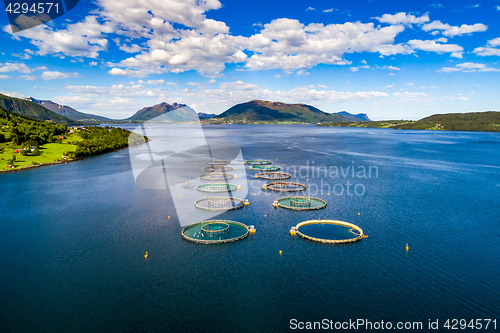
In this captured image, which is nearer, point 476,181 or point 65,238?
point 65,238

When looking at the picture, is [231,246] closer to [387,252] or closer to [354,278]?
[354,278]

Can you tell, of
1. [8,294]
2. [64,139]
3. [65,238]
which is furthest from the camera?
[64,139]

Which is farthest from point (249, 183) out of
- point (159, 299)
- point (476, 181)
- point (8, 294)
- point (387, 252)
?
point (476, 181)

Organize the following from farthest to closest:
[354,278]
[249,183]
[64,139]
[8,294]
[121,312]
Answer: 1. [64,139]
2. [249,183]
3. [354,278]
4. [8,294]
5. [121,312]

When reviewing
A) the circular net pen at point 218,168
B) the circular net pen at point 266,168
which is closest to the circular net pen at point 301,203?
the circular net pen at point 266,168

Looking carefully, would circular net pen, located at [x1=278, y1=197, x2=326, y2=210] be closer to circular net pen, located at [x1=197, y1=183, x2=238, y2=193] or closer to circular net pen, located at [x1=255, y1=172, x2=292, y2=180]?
circular net pen, located at [x1=197, y1=183, x2=238, y2=193]
